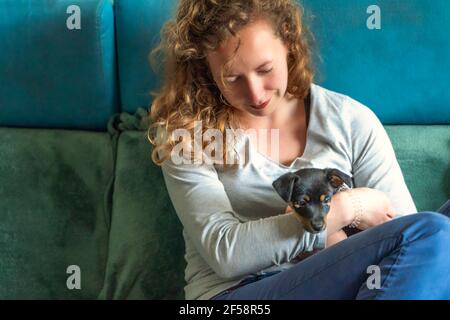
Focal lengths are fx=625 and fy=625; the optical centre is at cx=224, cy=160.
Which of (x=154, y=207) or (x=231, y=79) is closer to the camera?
(x=231, y=79)

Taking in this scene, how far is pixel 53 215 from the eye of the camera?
4.84 feet

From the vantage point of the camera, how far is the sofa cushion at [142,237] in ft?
4.62

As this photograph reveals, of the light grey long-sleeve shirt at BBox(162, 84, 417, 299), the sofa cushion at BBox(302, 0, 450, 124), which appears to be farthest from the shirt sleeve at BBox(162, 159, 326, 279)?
the sofa cushion at BBox(302, 0, 450, 124)

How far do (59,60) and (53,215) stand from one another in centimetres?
36

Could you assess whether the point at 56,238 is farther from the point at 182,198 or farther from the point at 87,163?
the point at 182,198

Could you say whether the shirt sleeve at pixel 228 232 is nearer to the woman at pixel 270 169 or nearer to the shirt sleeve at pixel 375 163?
the woman at pixel 270 169

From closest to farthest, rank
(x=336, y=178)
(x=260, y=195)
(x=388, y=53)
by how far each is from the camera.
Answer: (x=336, y=178), (x=260, y=195), (x=388, y=53)

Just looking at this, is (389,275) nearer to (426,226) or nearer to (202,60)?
(426,226)

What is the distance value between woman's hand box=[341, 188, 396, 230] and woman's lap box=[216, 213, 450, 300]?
0.10 metres

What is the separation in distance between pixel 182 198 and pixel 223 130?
0.16m

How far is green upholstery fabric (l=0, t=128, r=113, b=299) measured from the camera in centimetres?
146

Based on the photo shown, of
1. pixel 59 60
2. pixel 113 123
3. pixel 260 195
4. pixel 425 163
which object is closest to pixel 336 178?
pixel 260 195

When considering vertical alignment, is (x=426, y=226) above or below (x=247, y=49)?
below
